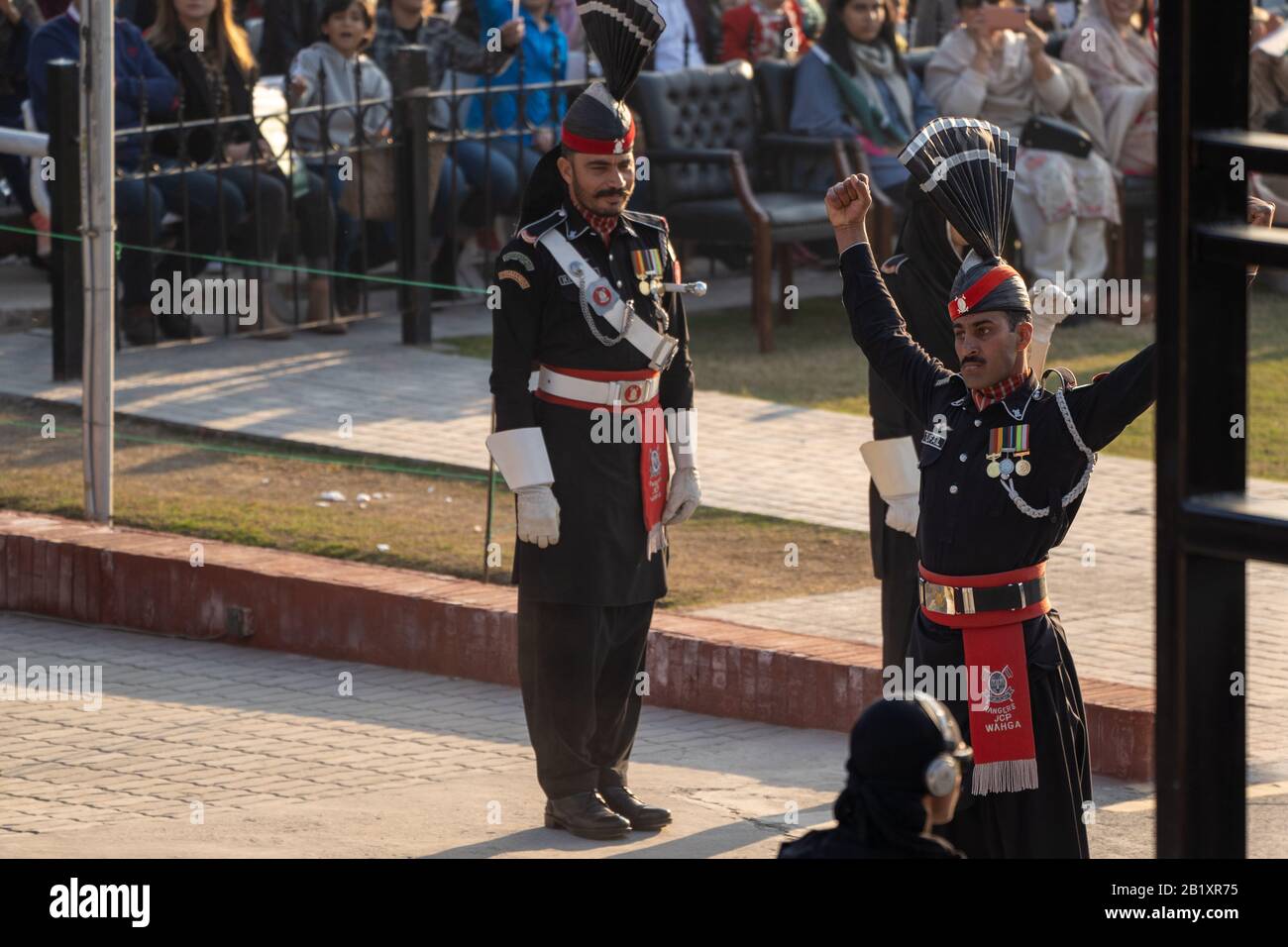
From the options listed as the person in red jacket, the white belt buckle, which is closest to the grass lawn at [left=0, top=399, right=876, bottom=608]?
the white belt buckle

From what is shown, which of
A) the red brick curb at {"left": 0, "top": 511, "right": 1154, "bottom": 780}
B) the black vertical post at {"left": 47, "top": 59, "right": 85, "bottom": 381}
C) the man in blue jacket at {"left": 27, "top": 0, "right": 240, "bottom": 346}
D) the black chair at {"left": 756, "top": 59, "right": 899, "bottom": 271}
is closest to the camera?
the red brick curb at {"left": 0, "top": 511, "right": 1154, "bottom": 780}

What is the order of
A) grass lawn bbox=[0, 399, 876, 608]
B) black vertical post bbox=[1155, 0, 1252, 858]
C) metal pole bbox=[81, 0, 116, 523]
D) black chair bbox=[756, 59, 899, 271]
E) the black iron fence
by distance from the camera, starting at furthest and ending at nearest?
black chair bbox=[756, 59, 899, 271]
the black iron fence
metal pole bbox=[81, 0, 116, 523]
grass lawn bbox=[0, 399, 876, 608]
black vertical post bbox=[1155, 0, 1252, 858]

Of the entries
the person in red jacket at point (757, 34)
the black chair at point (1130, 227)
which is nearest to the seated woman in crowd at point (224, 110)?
the person in red jacket at point (757, 34)

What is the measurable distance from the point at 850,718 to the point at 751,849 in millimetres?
1310

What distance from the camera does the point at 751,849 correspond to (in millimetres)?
5676

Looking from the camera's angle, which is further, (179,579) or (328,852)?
(179,579)

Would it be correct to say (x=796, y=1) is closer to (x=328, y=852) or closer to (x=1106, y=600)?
(x=1106, y=600)

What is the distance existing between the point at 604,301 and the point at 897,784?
9.64 feet

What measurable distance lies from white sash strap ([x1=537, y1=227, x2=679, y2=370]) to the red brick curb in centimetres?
148

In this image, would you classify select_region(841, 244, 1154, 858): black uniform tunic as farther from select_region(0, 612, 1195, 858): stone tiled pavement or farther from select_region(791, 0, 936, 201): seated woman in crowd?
select_region(791, 0, 936, 201): seated woman in crowd

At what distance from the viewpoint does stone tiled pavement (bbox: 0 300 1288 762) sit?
7.77m

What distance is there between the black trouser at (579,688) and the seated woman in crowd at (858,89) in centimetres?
834

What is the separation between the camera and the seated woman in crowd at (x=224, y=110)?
11.7m

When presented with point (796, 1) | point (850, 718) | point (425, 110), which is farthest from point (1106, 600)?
point (796, 1)
